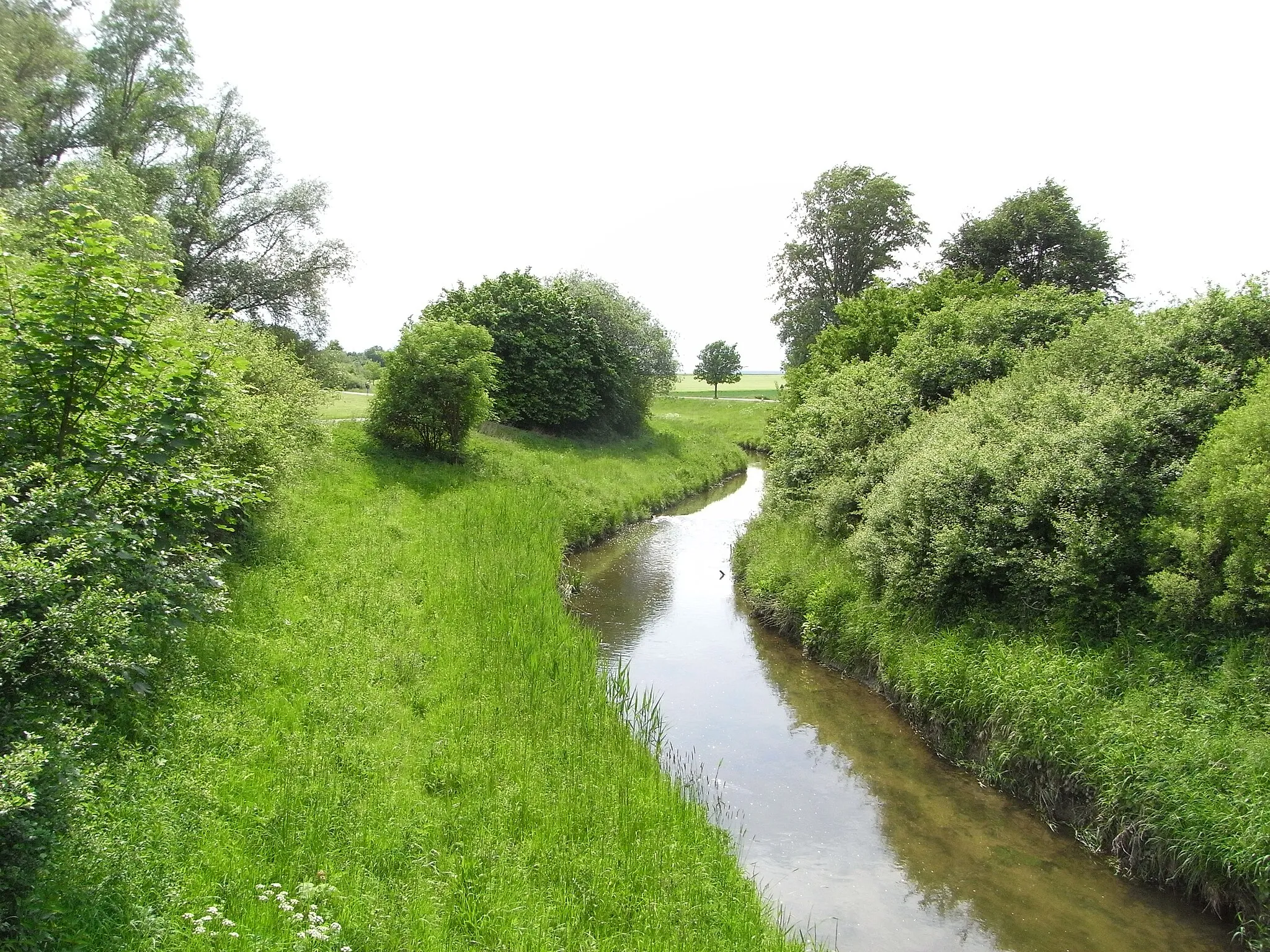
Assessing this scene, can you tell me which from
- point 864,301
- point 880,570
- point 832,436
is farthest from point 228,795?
point 864,301

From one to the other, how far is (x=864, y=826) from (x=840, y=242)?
42029 mm

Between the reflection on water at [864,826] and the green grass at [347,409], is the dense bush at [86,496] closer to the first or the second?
the reflection on water at [864,826]

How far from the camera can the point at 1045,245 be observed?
36.6m

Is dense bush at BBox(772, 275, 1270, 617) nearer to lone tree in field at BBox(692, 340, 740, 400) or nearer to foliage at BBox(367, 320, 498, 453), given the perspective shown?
foliage at BBox(367, 320, 498, 453)

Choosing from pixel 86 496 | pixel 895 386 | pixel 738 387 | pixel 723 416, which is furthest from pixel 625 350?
pixel 738 387

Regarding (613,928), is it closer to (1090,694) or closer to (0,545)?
(0,545)

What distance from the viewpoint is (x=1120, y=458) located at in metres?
11.7

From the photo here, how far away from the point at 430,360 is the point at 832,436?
14.3m

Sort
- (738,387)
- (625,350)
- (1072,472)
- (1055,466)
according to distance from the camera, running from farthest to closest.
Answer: (738,387)
(625,350)
(1055,466)
(1072,472)

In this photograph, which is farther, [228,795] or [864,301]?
[864,301]

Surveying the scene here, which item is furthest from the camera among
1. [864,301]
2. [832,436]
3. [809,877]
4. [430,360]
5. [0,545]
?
[864,301]

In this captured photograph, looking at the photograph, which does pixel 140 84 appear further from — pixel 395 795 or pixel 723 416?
pixel 723 416

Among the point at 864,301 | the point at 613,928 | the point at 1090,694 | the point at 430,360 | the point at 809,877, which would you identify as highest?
the point at 864,301

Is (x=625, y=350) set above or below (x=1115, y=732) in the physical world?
above
